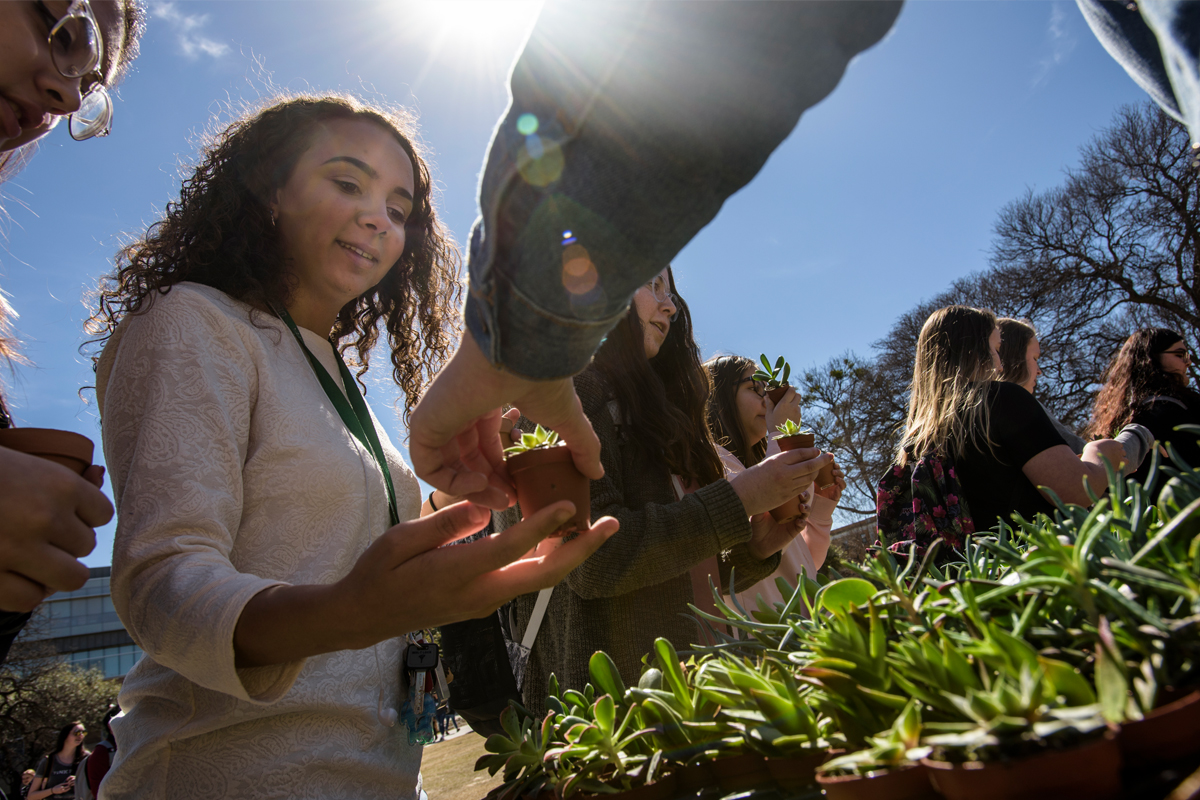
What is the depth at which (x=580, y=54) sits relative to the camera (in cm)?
74

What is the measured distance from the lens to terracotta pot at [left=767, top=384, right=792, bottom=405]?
3.17 meters

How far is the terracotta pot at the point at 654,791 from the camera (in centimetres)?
74

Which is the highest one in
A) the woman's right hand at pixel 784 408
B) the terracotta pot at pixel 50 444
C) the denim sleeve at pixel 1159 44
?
the woman's right hand at pixel 784 408

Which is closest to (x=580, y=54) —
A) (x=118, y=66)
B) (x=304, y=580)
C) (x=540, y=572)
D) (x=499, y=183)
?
(x=499, y=183)

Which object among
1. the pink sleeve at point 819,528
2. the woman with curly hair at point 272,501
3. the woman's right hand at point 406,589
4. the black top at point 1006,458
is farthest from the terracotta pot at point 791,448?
the woman's right hand at point 406,589

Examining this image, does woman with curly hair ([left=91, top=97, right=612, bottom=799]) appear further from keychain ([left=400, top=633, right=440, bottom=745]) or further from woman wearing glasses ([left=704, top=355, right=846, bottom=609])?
woman wearing glasses ([left=704, top=355, right=846, bottom=609])

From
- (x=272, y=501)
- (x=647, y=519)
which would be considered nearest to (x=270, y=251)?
(x=272, y=501)

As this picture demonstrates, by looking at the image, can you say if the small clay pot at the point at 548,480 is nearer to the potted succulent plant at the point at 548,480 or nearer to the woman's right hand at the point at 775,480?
the potted succulent plant at the point at 548,480

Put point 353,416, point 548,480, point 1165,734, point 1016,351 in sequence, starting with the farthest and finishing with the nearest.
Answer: point 1016,351, point 353,416, point 548,480, point 1165,734

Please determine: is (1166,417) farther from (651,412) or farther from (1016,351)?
(651,412)

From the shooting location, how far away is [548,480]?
1063mm

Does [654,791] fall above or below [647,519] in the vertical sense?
below

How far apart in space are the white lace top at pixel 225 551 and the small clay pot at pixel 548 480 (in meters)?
0.41

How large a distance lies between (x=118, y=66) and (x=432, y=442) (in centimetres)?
133
